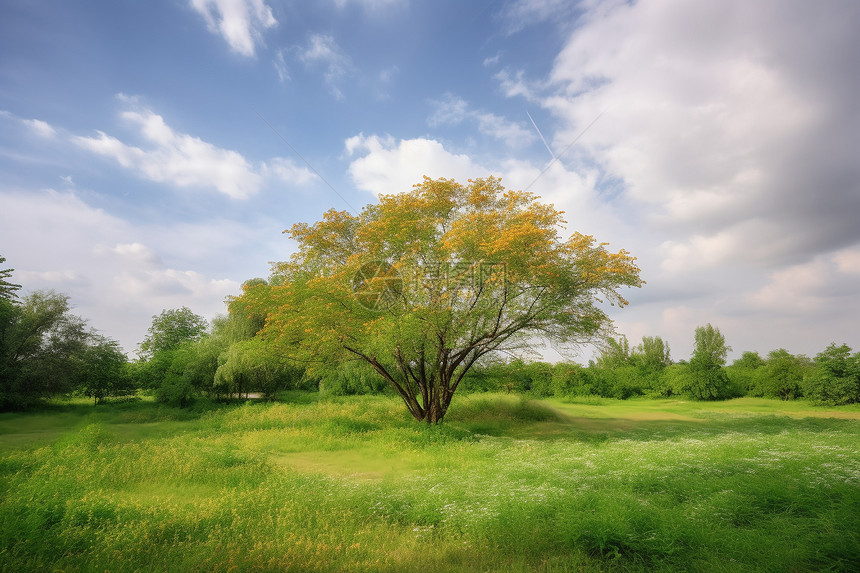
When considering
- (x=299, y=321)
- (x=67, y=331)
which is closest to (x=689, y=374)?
(x=299, y=321)

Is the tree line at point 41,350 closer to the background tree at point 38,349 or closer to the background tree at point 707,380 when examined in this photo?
the background tree at point 38,349

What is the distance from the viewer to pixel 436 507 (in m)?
8.13

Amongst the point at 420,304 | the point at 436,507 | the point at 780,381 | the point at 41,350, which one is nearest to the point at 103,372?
the point at 41,350

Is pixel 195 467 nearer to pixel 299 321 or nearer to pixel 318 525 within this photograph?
pixel 318 525

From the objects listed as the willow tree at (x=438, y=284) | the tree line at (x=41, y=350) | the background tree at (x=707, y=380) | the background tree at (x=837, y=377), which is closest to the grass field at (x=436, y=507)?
the willow tree at (x=438, y=284)

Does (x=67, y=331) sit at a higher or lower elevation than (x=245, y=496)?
higher

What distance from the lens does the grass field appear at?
590cm

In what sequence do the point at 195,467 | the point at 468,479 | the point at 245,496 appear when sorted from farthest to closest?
the point at 195,467 < the point at 468,479 < the point at 245,496

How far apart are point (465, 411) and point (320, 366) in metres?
10.9

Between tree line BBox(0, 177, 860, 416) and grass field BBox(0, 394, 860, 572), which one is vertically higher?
tree line BBox(0, 177, 860, 416)

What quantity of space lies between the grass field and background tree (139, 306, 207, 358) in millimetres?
45692

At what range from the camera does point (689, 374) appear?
41.9 meters

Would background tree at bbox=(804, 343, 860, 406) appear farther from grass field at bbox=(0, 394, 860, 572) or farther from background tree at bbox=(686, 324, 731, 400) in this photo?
grass field at bbox=(0, 394, 860, 572)

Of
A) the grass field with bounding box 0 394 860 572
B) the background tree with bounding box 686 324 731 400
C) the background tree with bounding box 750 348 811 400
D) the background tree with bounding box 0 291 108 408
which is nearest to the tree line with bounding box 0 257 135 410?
the background tree with bounding box 0 291 108 408
